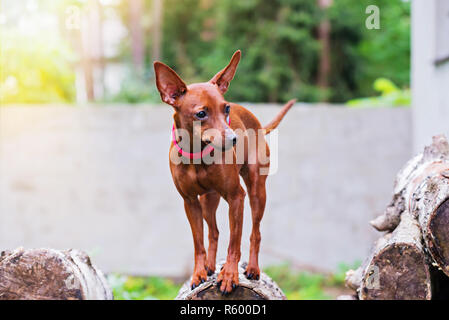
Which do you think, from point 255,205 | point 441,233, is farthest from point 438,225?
point 255,205

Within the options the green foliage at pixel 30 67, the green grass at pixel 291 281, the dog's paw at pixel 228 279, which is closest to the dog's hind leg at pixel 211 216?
the dog's paw at pixel 228 279

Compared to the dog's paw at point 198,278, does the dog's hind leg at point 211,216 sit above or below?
above

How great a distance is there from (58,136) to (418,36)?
4466 millimetres

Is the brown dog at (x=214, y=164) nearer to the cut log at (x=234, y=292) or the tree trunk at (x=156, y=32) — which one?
the cut log at (x=234, y=292)

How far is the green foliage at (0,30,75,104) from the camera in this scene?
620 cm

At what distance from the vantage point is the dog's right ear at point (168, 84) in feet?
6.40

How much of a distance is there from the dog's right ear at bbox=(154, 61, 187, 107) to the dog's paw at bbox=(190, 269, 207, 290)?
2.56 ft

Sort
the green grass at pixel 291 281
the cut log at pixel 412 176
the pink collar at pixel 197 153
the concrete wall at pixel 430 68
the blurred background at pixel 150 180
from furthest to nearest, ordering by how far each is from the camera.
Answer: the blurred background at pixel 150 180 → the green grass at pixel 291 281 → the concrete wall at pixel 430 68 → the cut log at pixel 412 176 → the pink collar at pixel 197 153

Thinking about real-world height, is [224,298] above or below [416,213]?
below

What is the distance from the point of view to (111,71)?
1706 centimetres

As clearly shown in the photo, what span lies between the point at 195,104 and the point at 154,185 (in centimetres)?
438

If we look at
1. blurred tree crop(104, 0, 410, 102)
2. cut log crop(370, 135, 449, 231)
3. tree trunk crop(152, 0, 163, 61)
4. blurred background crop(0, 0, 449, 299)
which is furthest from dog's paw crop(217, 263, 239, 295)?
tree trunk crop(152, 0, 163, 61)
